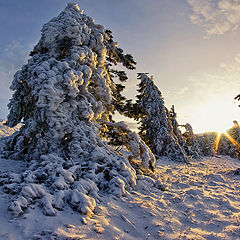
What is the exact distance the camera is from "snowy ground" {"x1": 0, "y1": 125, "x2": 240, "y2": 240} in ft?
9.18

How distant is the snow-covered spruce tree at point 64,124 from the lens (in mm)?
4070

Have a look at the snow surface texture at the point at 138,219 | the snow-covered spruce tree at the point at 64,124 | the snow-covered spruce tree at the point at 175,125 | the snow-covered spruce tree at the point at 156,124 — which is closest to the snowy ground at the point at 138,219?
the snow surface texture at the point at 138,219

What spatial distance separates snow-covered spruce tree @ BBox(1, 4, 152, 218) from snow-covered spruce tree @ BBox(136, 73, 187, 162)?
12.3 meters

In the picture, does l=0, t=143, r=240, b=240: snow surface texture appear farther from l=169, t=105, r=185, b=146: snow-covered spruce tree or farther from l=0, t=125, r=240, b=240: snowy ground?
l=169, t=105, r=185, b=146: snow-covered spruce tree

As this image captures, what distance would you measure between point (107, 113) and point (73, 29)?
13.2 ft

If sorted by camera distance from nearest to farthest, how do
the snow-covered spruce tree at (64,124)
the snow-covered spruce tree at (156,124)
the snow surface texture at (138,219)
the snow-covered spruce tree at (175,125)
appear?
the snow surface texture at (138,219) < the snow-covered spruce tree at (64,124) < the snow-covered spruce tree at (156,124) < the snow-covered spruce tree at (175,125)

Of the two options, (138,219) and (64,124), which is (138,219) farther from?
(64,124)

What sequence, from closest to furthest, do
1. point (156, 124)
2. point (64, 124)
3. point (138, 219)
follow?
point (138, 219) < point (64, 124) < point (156, 124)

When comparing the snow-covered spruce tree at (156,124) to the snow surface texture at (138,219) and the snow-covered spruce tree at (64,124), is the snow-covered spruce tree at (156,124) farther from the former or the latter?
the snow surface texture at (138,219)

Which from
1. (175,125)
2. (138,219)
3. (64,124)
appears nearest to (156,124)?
(175,125)

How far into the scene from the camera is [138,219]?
3.79m

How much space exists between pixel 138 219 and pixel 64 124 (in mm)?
3964

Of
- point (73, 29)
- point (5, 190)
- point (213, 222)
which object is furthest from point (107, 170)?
point (73, 29)

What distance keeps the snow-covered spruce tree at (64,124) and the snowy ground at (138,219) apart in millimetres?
244
